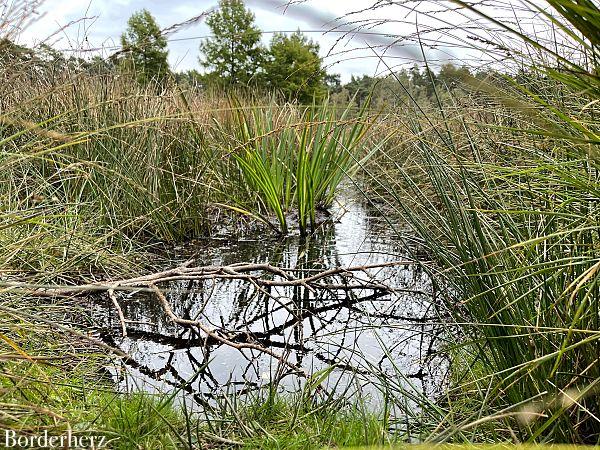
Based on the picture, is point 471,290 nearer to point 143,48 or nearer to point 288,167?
point 143,48

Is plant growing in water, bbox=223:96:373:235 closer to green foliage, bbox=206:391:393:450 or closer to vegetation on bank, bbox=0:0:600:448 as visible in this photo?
vegetation on bank, bbox=0:0:600:448

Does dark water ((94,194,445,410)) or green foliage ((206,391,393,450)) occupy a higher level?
dark water ((94,194,445,410))

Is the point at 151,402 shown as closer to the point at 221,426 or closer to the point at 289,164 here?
the point at 221,426

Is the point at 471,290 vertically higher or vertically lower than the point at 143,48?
lower

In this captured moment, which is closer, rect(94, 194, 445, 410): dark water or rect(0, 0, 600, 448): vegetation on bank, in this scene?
rect(0, 0, 600, 448): vegetation on bank

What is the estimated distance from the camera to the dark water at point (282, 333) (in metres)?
1.81

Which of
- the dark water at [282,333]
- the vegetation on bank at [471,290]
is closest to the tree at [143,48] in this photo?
the vegetation on bank at [471,290]

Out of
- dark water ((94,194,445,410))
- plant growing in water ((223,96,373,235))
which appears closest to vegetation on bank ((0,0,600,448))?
dark water ((94,194,445,410))

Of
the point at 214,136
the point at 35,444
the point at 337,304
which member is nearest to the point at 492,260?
the point at 35,444

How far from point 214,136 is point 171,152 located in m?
0.71

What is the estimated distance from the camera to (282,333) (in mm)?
2246

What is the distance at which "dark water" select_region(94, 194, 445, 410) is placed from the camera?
1.81 meters

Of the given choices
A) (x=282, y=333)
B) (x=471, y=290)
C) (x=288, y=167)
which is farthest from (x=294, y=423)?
(x=288, y=167)

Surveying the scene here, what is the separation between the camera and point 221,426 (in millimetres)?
1510
